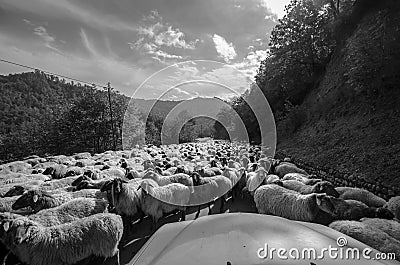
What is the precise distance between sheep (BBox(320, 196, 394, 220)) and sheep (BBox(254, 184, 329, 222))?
189 mm

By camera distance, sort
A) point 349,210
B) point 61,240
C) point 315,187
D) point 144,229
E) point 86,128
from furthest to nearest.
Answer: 1. point 86,128
2. point 144,229
3. point 315,187
4. point 349,210
5. point 61,240

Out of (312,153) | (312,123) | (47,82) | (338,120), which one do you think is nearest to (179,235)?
(312,153)

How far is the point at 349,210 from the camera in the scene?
537 cm

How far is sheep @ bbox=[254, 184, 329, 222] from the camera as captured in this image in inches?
Answer: 227

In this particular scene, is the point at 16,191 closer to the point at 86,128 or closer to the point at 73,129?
the point at 86,128

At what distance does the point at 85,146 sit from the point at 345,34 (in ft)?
124

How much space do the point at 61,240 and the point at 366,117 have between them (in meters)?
17.3

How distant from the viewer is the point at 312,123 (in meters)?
22.8

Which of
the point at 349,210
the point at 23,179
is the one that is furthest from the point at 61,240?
the point at 23,179

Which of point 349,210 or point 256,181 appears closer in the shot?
point 349,210

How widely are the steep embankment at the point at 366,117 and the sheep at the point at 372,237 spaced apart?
4458 millimetres

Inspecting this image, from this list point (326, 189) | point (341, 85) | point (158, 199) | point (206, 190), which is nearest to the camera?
point (326, 189)

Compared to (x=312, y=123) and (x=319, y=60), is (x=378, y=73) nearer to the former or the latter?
(x=312, y=123)

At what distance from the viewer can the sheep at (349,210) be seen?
5172 mm
